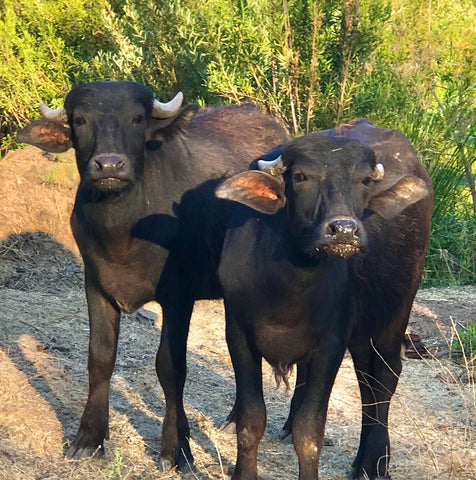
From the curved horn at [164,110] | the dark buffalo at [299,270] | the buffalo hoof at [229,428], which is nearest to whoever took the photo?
the dark buffalo at [299,270]

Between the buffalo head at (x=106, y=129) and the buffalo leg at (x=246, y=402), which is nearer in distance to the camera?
the buffalo leg at (x=246, y=402)

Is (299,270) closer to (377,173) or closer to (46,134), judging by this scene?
(377,173)

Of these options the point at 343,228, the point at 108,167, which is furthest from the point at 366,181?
the point at 108,167

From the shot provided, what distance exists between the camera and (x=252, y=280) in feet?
15.3

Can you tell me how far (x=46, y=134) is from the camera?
18.1 feet

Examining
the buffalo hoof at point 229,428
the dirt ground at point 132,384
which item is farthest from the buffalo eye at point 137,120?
the buffalo hoof at point 229,428

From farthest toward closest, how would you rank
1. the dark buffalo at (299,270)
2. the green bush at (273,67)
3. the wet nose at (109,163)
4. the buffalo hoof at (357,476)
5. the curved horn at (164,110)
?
the green bush at (273,67), the curved horn at (164,110), the buffalo hoof at (357,476), the wet nose at (109,163), the dark buffalo at (299,270)

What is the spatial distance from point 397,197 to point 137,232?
58.9 inches

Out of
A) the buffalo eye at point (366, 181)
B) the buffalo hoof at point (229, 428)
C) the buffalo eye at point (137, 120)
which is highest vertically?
the buffalo eye at point (137, 120)

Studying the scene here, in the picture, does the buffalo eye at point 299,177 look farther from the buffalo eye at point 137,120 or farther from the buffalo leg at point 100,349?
the buffalo leg at point 100,349

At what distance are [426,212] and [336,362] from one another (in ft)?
4.09

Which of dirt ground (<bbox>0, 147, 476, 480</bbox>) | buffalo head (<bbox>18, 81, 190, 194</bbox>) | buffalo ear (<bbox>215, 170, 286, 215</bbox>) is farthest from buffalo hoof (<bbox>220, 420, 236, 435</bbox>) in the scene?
buffalo ear (<bbox>215, 170, 286, 215</bbox>)

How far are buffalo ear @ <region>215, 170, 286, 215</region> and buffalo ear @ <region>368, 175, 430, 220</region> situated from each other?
47 cm

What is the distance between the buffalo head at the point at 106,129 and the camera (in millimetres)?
5004
